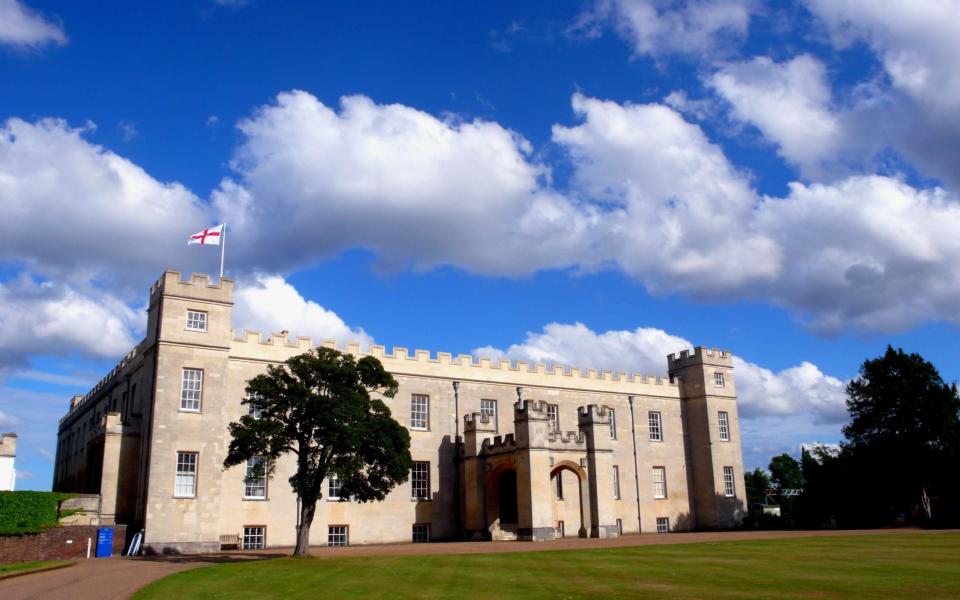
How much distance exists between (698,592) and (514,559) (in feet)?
34.1

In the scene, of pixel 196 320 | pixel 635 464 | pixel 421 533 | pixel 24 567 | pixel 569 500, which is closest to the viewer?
pixel 24 567

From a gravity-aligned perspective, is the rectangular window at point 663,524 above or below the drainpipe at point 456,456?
below

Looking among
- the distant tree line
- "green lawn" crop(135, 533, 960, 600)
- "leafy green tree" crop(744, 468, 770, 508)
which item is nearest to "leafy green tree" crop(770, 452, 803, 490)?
"leafy green tree" crop(744, 468, 770, 508)

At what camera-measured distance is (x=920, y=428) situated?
5103cm

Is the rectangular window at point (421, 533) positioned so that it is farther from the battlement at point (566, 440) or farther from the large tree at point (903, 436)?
the large tree at point (903, 436)

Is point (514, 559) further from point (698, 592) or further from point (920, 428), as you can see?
point (920, 428)

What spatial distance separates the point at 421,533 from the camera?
41406 millimetres

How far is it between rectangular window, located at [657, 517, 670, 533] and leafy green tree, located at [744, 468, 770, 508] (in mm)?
61595

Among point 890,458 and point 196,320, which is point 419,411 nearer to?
point 196,320

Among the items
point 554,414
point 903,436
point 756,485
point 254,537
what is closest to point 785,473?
point 756,485

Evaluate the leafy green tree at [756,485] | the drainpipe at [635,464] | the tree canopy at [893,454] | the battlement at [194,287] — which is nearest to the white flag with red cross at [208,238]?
the battlement at [194,287]

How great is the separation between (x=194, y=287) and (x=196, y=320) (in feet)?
5.04

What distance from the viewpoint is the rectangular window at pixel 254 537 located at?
36.5 m

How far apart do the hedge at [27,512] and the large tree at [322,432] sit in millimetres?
8914
